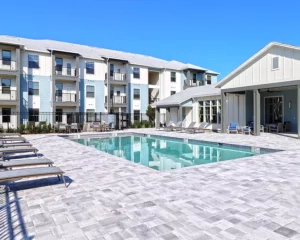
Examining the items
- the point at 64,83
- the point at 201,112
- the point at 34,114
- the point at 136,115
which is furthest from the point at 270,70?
the point at 34,114

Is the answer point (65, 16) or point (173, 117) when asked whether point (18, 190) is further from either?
point (173, 117)

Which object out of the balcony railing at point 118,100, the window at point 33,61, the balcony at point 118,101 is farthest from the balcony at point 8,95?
the balcony railing at point 118,100

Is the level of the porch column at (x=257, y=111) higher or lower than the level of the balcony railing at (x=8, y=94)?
lower

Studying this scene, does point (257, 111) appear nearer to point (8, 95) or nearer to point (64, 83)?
point (64, 83)

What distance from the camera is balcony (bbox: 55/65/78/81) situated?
2695 centimetres

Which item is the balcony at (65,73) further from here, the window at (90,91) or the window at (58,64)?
the window at (90,91)

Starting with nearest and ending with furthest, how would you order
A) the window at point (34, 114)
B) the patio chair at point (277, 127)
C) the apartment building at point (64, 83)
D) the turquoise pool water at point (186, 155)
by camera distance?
the turquoise pool water at point (186, 155) → the patio chair at point (277, 127) → the apartment building at point (64, 83) → the window at point (34, 114)

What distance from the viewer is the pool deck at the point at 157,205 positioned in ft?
12.0

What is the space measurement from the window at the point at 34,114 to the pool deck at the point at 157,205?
21.1 m

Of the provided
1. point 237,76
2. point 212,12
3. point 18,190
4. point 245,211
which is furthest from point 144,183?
point 212,12

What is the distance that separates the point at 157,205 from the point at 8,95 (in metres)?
24.7

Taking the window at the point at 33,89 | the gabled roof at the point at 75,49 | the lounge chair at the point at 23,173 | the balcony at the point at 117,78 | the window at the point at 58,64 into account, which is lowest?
the lounge chair at the point at 23,173

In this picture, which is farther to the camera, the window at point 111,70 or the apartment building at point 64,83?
the window at point 111,70

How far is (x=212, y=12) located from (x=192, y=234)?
19.7 m
